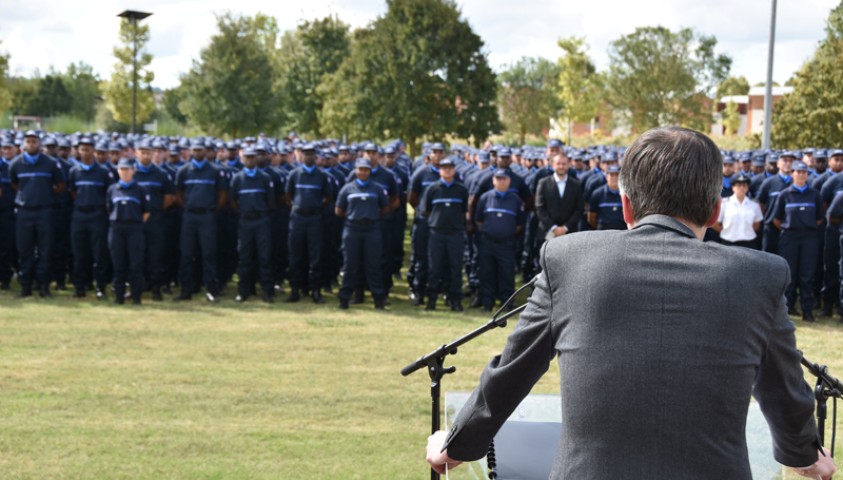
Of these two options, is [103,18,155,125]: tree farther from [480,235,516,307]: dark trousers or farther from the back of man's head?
the back of man's head

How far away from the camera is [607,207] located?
43.8 ft

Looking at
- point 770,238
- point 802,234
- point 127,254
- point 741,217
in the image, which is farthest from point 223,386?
point 770,238

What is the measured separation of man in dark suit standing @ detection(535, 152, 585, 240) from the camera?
44.1 feet

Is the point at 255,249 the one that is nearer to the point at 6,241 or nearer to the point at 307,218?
the point at 307,218

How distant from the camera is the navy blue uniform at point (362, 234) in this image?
13.2 meters

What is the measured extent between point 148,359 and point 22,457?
3.20 metres

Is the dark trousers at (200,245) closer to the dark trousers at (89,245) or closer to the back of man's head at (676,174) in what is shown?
the dark trousers at (89,245)

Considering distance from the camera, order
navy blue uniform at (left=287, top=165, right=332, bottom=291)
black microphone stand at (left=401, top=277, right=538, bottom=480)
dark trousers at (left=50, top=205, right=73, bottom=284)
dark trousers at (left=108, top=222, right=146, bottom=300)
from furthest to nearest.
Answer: dark trousers at (left=50, top=205, right=73, bottom=284)
navy blue uniform at (left=287, top=165, right=332, bottom=291)
dark trousers at (left=108, top=222, right=146, bottom=300)
black microphone stand at (left=401, top=277, right=538, bottom=480)

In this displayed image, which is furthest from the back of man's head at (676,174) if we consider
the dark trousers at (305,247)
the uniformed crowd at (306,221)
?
the dark trousers at (305,247)

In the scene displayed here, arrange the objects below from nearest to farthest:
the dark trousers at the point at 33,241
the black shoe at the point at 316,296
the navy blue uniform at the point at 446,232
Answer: the navy blue uniform at the point at 446,232
the dark trousers at the point at 33,241
the black shoe at the point at 316,296

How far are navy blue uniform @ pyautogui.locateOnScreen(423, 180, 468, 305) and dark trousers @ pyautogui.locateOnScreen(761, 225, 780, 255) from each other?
13.8 ft

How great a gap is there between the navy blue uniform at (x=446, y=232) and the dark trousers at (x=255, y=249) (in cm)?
226

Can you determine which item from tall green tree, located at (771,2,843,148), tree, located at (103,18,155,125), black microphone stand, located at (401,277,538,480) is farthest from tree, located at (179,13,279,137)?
black microphone stand, located at (401,277,538,480)

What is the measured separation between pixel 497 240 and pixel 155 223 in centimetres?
483
